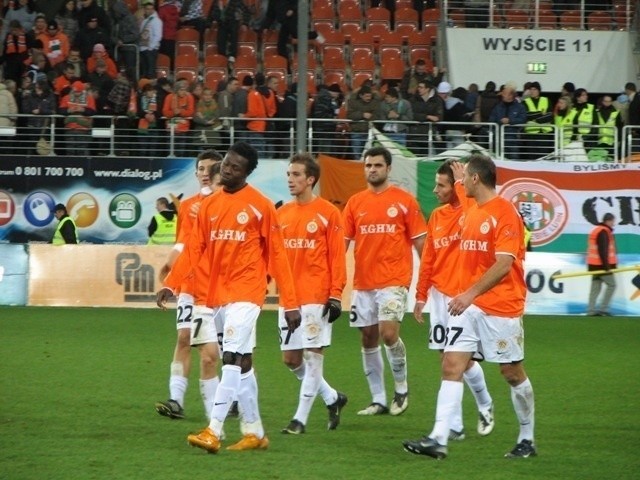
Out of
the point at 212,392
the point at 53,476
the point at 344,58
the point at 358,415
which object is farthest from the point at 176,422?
the point at 344,58

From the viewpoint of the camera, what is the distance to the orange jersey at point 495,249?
8594mm

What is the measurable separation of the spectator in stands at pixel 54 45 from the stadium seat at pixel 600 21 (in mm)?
12615

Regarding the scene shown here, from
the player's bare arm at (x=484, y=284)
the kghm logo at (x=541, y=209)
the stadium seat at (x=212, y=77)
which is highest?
the stadium seat at (x=212, y=77)

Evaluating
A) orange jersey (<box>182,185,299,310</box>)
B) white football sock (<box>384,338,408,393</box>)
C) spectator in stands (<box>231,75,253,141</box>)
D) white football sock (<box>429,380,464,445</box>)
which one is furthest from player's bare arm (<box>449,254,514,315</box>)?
spectator in stands (<box>231,75,253,141</box>)

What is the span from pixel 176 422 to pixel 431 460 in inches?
98.9

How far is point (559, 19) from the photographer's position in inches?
1212

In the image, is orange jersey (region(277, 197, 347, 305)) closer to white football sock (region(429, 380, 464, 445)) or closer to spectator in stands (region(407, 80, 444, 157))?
white football sock (region(429, 380, 464, 445))

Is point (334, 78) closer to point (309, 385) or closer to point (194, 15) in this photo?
point (194, 15)

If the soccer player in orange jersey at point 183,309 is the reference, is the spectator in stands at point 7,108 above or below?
above

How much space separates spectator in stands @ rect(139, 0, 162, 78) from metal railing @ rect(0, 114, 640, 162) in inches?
90.0

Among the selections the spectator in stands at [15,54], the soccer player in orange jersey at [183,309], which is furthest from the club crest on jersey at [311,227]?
the spectator in stands at [15,54]

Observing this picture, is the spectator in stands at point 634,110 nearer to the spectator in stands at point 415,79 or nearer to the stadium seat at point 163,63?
the spectator in stands at point 415,79

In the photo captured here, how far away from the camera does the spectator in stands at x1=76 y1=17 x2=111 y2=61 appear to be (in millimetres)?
26391

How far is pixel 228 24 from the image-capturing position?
28859mm
